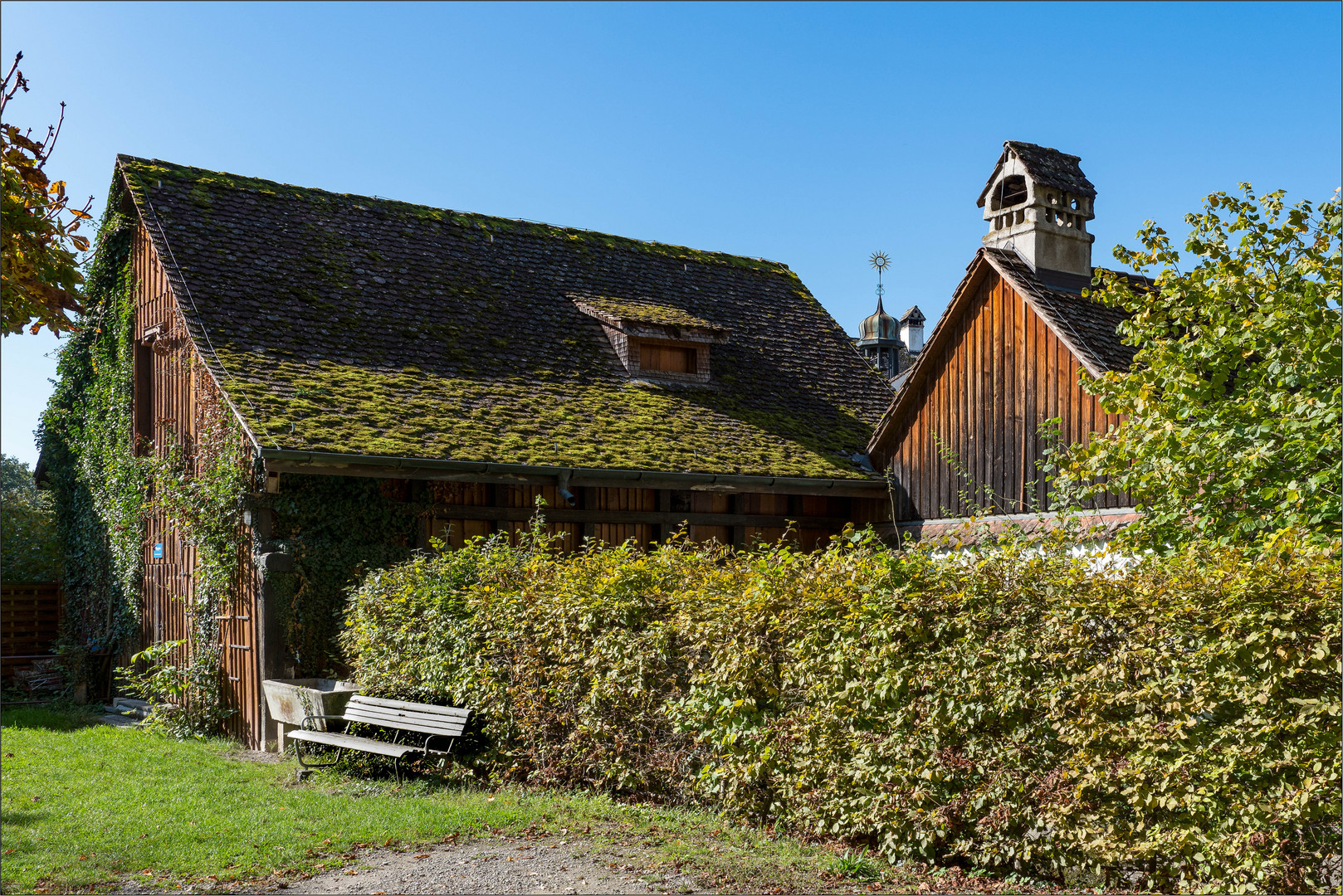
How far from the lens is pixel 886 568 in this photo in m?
6.98

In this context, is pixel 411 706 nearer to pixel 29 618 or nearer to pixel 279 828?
pixel 279 828

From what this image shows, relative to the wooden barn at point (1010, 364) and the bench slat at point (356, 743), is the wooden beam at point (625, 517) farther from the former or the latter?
the bench slat at point (356, 743)

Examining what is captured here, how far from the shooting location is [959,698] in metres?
6.59

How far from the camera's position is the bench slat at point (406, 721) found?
920cm

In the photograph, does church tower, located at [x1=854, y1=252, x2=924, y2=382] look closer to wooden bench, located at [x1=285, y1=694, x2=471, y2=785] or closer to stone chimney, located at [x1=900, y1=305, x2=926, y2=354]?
stone chimney, located at [x1=900, y1=305, x2=926, y2=354]

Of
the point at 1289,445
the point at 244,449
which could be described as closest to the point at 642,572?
the point at 1289,445

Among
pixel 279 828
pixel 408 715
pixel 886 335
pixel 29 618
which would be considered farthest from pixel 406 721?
pixel 886 335

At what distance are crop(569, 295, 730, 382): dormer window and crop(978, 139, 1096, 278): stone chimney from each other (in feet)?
14.8

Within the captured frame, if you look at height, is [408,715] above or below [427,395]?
below

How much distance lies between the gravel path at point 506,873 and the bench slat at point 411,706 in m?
1.95

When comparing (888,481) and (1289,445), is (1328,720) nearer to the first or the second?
(1289,445)

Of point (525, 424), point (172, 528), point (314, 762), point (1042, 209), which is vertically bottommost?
point (314, 762)

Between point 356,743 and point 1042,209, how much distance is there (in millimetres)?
12013

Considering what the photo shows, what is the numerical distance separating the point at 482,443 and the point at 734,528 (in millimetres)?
3864
